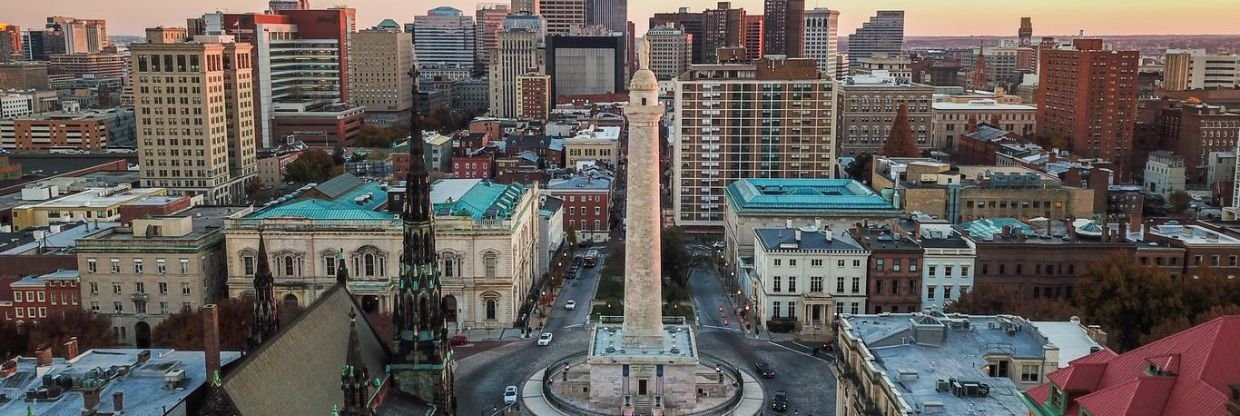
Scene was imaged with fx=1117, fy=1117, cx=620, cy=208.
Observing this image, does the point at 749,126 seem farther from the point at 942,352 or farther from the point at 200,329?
the point at 942,352

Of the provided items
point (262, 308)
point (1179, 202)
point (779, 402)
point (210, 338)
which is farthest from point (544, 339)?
point (1179, 202)

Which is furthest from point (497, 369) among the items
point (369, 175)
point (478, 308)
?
point (369, 175)

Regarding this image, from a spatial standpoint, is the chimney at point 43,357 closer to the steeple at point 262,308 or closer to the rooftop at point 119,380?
the rooftop at point 119,380

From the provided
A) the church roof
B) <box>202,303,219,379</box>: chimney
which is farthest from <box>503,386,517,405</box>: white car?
<box>202,303,219,379</box>: chimney

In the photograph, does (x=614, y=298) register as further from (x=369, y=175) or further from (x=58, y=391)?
(x=369, y=175)

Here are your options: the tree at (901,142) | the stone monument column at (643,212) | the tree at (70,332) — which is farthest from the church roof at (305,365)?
the tree at (901,142)

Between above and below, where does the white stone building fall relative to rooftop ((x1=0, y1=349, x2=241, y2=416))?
below

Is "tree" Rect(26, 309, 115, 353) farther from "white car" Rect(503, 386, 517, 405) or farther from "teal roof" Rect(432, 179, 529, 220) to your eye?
"teal roof" Rect(432, 179, 529, 220)
